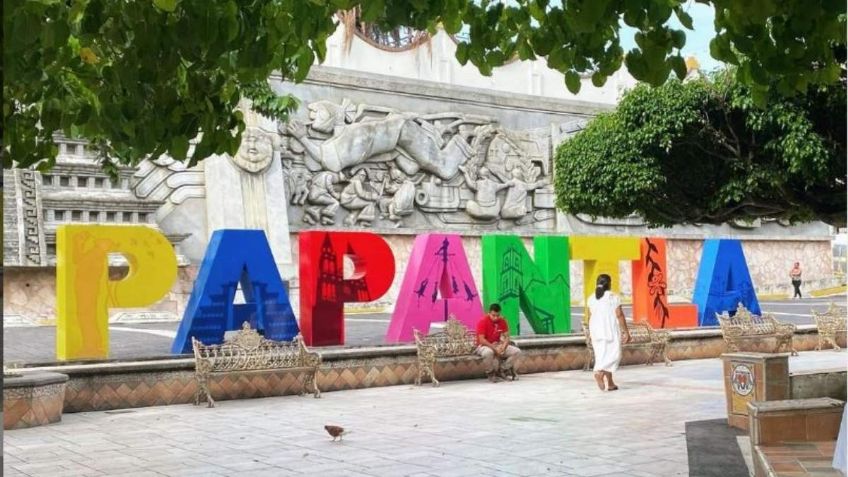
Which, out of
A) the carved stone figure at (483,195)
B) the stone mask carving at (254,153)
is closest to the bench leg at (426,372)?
the stone mask carving at (254,153)

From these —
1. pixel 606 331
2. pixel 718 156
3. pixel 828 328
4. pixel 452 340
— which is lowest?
pixel 828 328

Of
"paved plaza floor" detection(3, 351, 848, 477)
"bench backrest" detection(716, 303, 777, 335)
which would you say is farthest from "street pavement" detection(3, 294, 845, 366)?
"bench backrest" detection(716, 303, 777, 335)

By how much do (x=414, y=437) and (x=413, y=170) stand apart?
16.1m

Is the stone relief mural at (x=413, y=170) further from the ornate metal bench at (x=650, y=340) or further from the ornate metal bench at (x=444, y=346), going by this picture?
the ornate metal bench at (x=444, y=346)

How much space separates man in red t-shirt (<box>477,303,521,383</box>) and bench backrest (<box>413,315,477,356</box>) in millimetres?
151

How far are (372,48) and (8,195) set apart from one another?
1109 cm

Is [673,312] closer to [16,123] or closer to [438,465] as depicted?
[438,465]

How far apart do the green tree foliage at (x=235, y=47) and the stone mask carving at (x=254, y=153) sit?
15.8 meters

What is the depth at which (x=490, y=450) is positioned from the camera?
7.69 meters

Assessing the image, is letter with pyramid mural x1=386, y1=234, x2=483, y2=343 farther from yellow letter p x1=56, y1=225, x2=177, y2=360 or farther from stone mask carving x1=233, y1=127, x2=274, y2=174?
stone mask carving x1=233, y1=127, x2=274, y2=174

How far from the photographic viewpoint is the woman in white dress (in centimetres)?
1141

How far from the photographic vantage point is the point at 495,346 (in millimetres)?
12688

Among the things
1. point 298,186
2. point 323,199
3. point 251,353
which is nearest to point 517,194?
point 323,199

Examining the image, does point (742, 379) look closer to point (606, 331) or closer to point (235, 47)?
point (606, 331)
